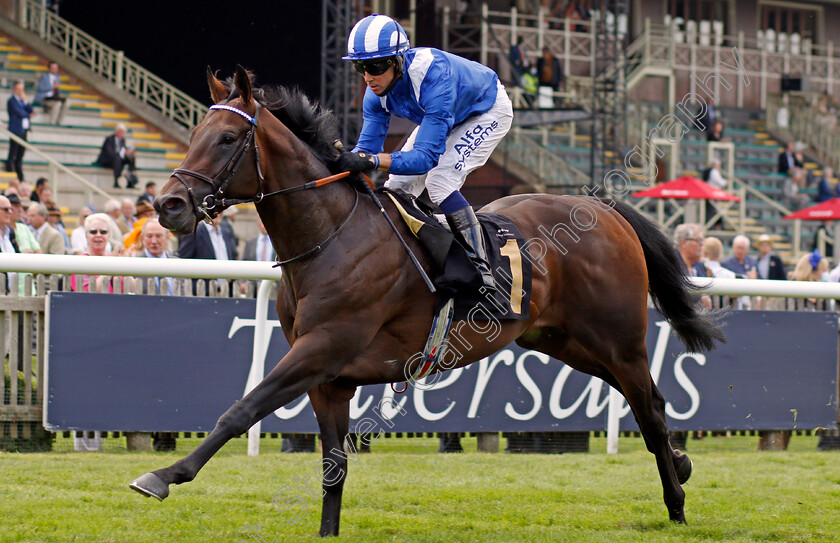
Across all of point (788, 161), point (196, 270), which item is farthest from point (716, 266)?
point (788, 161)

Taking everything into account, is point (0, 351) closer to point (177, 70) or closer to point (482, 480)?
point (482, 480)

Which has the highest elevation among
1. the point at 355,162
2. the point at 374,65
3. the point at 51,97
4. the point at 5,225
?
the point at 51,97

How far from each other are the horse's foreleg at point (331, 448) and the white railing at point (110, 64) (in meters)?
13.4

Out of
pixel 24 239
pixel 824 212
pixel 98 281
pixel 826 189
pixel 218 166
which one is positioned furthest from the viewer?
pixel 826 189

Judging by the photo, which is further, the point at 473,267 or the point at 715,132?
the point at 715,132

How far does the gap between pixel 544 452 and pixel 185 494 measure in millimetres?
2901

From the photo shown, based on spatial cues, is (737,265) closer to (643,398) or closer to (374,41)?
(643,398)

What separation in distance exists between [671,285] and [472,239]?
147cm

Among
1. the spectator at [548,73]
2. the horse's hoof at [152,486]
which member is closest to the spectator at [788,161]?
the spectator at [548,73]

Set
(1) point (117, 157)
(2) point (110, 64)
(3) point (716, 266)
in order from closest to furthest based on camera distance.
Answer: (3) point (716, 266)
(1) point (117, 157)
(2) point (110, 64)

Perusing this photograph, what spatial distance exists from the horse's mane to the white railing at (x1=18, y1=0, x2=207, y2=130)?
1321 cm

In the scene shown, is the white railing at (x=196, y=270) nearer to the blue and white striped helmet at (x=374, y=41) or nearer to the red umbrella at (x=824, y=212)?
the blue and white striped helmet at (x=374, y=41)

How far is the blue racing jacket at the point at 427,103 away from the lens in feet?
13.6

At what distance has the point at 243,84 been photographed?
12.6ft
